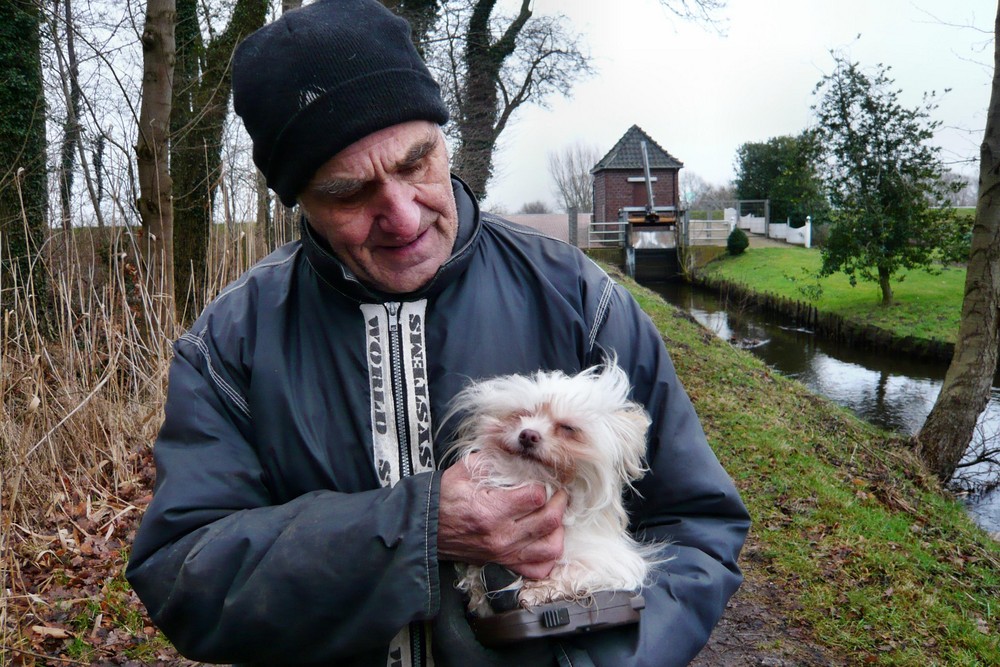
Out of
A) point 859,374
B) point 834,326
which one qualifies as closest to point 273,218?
point 859,374

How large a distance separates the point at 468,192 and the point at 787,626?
13.2 feet

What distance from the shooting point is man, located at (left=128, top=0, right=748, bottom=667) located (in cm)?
166

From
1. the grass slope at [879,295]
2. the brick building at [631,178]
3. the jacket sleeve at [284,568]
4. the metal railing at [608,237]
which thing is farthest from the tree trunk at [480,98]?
the brick building at [631,178]

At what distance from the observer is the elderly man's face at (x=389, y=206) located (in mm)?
1900

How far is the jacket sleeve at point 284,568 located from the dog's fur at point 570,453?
12.8 inches

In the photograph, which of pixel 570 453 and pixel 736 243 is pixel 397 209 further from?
pixel 736 243

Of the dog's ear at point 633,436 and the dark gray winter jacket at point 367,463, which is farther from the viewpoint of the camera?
the dog's ear at point 633,436

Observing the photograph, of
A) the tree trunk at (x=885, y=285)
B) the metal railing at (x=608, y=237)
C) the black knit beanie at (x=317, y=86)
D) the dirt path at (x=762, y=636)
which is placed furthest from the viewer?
the metal railing at (x=608, y=237)

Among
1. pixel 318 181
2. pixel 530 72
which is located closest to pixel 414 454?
pixel 318 181

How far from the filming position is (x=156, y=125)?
6.26m

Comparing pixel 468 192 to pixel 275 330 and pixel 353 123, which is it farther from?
pixel 275 330

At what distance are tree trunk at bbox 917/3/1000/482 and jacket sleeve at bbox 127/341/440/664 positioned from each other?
9.78 m

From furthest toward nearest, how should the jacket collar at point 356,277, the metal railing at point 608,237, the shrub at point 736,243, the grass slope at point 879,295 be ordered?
the shrub at point 736,243, the metal railing at point 608,237, the grass slope at point 879,295, the jacket collar at point 356,277

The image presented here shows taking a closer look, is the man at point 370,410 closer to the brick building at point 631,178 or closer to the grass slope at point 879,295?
the grass slope at point 879,295
